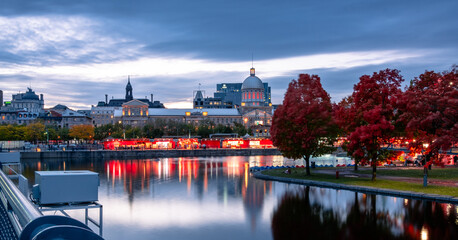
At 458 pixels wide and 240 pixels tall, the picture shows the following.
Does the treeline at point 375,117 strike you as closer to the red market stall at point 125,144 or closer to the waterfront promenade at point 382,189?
the waterfront promenade at point 382,189

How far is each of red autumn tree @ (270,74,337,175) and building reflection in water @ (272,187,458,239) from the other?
12389mm

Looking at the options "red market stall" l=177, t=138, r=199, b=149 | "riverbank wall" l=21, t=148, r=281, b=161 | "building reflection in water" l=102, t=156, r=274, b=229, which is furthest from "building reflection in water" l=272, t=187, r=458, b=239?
"red market stall" l=177, t=138, r=199, b=149

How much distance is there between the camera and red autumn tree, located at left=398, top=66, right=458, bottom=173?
3469 centimetres

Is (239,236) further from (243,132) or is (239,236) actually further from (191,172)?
(243,132)

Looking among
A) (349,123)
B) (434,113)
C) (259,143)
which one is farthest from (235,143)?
(434,113)

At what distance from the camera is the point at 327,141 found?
4981 cm

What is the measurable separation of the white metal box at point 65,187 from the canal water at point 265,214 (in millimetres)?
8429

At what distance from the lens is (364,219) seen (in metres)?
28.9

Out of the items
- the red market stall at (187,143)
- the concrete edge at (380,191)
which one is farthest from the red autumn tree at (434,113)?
the red market stall at (187,143)

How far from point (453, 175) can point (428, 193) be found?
45.7 ft

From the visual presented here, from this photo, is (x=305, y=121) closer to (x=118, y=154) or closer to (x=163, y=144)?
(x=118, y=154)

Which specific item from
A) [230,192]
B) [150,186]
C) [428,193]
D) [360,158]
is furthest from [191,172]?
[428,193]

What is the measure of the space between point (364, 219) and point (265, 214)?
681cm

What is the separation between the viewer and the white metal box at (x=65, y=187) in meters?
17.1
